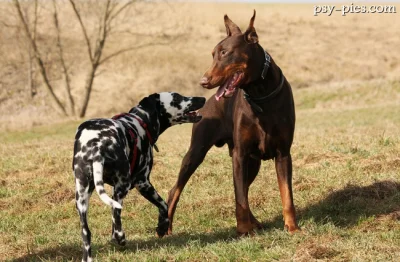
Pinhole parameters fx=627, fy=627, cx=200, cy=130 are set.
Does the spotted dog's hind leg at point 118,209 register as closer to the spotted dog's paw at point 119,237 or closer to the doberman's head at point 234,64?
the spotted dog's paw at point 119,237

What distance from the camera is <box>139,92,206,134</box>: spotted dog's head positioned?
782 centimetres

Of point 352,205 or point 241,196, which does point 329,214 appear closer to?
point 352,205

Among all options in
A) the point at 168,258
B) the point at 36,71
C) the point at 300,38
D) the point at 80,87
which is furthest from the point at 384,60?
the point at 168,258

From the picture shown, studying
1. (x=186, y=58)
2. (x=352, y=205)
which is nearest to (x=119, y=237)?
(x=352, y=205)

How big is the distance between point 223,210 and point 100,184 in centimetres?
294

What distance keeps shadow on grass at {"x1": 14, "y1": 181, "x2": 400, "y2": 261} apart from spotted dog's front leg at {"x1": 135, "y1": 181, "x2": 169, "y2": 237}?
0.16 m

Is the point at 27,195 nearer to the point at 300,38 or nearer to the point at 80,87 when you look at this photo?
the point at 80,87

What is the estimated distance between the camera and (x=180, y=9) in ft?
202

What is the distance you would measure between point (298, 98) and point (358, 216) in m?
23.6

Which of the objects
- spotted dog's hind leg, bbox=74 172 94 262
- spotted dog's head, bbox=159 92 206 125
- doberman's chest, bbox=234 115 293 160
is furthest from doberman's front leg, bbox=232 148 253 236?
spotted dog's hind leg, bbox=74 172 94 262

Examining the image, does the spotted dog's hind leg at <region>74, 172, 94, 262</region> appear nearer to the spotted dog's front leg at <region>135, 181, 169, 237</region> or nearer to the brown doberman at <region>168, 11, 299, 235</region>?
the spotted dog's front leg at <region>135, 181, 169, 237</region>

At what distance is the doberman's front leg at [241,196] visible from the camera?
283 inches

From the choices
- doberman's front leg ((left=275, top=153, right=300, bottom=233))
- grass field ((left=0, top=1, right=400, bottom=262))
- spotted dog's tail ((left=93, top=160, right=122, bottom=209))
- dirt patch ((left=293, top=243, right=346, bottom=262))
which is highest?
spotted dog's tail ((left=93, top=160, right=122, bottom=209))

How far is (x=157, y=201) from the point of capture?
7.37m
